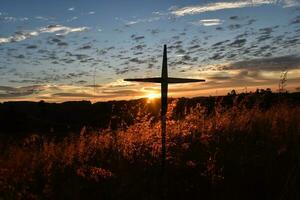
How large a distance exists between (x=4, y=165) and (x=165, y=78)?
3.23 m

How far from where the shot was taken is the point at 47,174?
6969mm

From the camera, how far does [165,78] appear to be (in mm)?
6086

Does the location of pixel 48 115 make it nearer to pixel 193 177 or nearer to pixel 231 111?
pixel 231 111

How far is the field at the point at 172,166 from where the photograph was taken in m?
Result: 6.25

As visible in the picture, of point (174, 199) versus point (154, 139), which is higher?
point (154, 139)

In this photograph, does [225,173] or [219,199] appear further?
[225,173]

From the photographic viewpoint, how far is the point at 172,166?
706cm

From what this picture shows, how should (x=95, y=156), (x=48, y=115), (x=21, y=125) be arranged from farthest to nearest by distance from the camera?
(x=48, y=115) → (x=21, y=125) → (x=95, y=156)

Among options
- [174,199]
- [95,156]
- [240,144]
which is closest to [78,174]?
[95,156]

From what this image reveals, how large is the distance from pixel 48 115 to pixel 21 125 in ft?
46.2

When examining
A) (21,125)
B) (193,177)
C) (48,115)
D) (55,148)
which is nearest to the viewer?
(193,177)

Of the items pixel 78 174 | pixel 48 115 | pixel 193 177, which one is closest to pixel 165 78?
pixel 193 177

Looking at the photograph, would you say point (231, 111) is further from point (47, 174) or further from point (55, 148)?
point (47, 174)

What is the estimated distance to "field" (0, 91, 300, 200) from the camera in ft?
20.5
